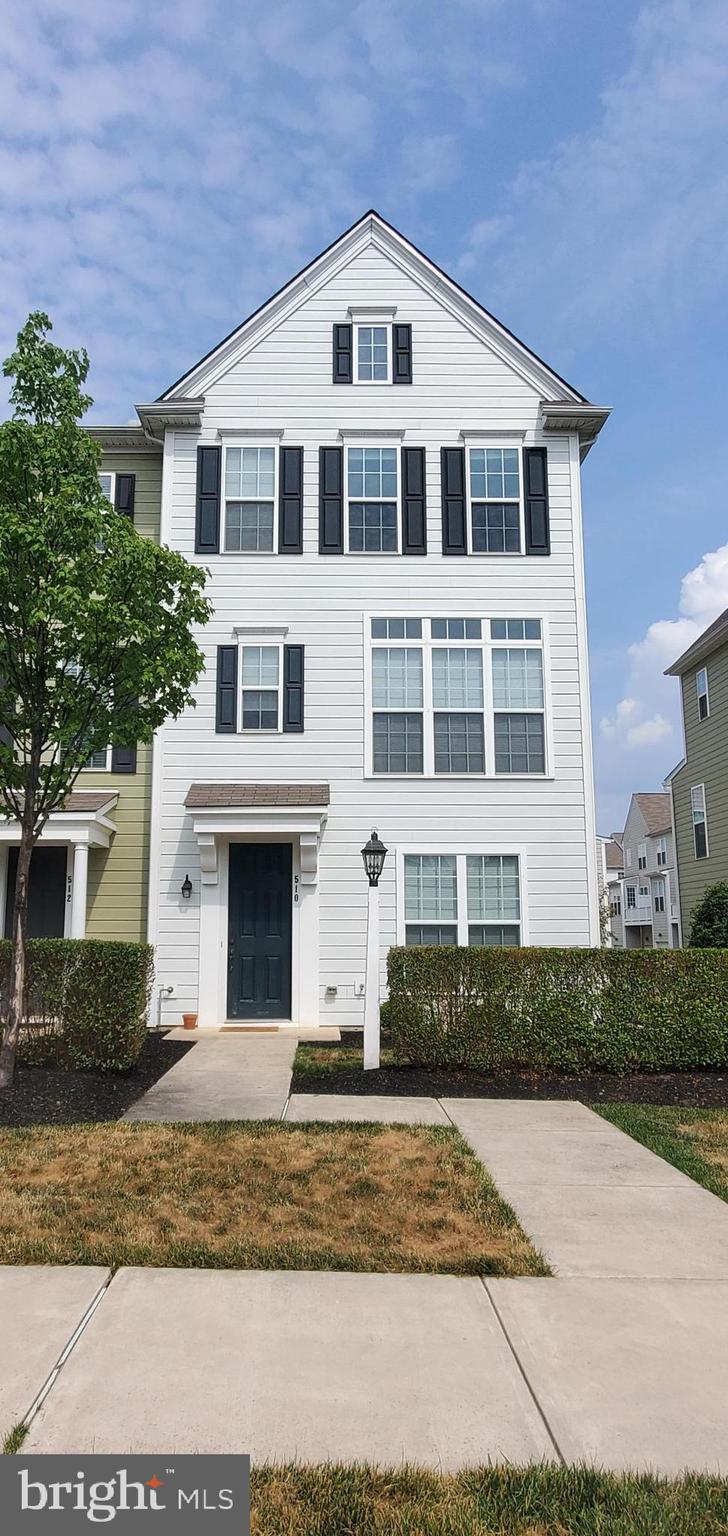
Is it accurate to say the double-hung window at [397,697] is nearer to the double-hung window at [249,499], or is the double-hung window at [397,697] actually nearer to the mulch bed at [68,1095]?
the double-hung window at [249,499]

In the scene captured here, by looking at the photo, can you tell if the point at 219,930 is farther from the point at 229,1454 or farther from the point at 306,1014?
the point at 229,1454

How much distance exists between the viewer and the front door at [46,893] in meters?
13.3

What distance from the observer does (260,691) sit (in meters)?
13.3

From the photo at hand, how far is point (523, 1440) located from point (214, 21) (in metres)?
10.8

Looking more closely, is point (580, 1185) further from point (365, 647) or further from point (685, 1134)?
point (365, 647)

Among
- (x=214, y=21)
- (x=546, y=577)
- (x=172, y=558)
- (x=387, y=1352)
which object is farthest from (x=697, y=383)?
(x=387, y=1352)

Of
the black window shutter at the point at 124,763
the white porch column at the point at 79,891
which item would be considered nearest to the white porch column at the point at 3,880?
the white porch column at the point at 79,891

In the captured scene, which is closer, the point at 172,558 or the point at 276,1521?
the point at 276,1521

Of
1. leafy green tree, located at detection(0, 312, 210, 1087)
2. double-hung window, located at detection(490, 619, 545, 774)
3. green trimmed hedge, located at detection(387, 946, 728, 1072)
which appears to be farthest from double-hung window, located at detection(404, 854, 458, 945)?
leafy green tree, located at detection(0, 312, 210, 1087)

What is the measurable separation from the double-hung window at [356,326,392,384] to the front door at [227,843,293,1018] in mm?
6994

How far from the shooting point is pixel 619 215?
10906mm

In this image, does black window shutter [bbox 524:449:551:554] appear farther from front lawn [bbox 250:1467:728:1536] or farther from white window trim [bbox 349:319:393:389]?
front lawn [bbox 250:1467:728:1536]

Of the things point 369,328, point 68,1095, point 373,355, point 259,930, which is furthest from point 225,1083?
point 369,328

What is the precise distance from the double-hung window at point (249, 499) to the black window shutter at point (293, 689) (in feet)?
5.29
